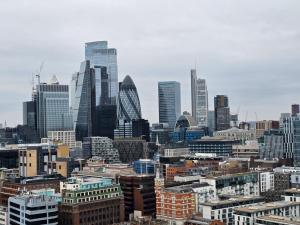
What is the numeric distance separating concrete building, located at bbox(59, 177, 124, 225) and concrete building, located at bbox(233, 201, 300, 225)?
3272 cm

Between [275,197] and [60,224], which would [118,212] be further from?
[275,197]

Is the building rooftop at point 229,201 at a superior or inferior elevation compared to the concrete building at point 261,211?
superior

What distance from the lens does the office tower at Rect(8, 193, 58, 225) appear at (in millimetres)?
118438

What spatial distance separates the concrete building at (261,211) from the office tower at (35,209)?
3907 centimetres

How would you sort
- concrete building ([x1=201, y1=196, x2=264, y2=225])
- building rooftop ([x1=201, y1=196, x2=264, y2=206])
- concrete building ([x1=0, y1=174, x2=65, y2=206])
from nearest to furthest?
1. concrete building ([x1=201, y1=196, x2=264, y2=225])
2. building rooftop ([x1=201, y1=196, x2=264, y2=206])
3. concrete building ([x1=0, y1=174, x2=65, y2=206])

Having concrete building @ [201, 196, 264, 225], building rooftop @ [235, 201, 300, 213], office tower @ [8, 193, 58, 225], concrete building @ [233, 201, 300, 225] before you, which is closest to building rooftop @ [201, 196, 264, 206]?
concrete building @ [201, 196, 264, 225]

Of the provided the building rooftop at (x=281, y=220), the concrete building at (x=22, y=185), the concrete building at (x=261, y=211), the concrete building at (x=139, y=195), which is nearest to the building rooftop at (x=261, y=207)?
the concrete building at (x=261, y=211)

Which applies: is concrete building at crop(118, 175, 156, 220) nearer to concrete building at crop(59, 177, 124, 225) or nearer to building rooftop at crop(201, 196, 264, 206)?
concrete building at crop(59, 177, 124, 225)

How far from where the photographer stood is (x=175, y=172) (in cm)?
19050

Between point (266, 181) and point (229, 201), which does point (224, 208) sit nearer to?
point (229, 201)

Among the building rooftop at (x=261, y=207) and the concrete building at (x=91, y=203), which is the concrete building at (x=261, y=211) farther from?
the concrete building at (x=91, y=203)

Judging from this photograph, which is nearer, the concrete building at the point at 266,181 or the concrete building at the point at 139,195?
the concrete building at the point at 139,195

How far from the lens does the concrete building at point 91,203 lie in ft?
412

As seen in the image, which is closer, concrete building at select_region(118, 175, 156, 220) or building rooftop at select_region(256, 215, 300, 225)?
building rooftop at select_region(256, 215, 300, 225)
